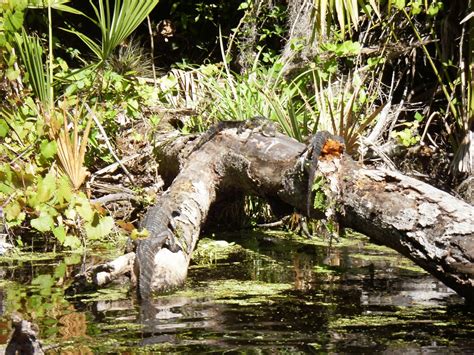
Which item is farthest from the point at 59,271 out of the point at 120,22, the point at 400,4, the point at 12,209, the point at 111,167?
the point at 400,4

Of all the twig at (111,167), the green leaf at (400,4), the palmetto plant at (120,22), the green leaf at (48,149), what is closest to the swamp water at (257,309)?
the green leaf at (48,149)

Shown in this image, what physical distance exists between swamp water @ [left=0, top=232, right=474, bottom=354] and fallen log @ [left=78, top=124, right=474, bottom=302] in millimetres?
172

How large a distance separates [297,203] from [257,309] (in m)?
0.94

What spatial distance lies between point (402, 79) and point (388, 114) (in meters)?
0.61

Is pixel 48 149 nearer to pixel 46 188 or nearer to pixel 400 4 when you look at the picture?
pixel 46 188

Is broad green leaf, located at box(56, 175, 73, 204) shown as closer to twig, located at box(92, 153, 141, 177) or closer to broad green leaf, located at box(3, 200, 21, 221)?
broad green leaf, located at box(3, 200, 21, 221)

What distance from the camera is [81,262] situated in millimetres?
4613

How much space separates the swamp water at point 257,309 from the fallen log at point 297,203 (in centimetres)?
17

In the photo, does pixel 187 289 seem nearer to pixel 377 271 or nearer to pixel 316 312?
pixel 316 312

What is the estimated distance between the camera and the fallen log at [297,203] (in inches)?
Answer: 134

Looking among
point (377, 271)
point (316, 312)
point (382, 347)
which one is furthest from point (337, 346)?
point (377, 271)

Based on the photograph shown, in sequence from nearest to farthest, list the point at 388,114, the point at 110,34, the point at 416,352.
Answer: the point at 416,352
the point at 110,34
the point at 388,114

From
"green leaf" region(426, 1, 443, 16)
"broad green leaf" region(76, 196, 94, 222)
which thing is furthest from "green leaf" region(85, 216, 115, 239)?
"green leaf" region(426, 1, 443, 16)

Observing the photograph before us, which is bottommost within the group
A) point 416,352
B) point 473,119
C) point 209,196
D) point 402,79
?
point 416,352
